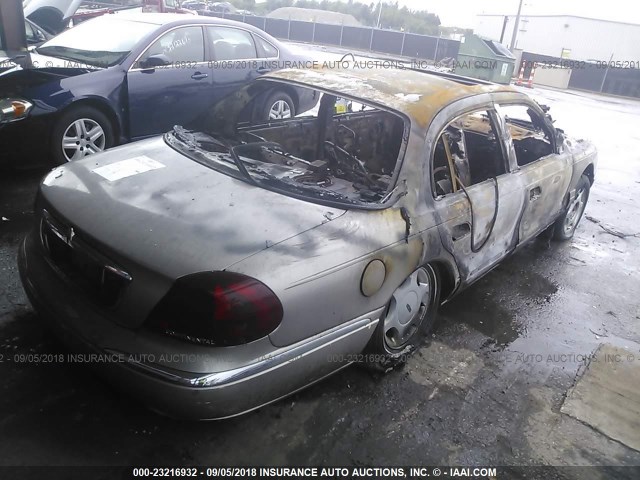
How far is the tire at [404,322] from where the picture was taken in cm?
257

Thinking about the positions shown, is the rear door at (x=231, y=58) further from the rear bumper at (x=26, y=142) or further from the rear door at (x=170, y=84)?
the rear bumper at (x=26, y=142)

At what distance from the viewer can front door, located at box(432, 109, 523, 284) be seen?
2777 mm

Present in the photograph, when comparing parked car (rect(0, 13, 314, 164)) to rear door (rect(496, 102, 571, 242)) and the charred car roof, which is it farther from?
rear door (rect(496, 102, 571, 242))

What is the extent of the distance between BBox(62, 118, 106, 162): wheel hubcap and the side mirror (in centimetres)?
78

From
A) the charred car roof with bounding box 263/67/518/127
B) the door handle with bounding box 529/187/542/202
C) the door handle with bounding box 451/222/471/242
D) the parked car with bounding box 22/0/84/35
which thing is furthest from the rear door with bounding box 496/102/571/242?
the parked car with bounding box 22/0/84/35

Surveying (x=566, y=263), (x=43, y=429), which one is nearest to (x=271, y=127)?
(x=43, y=429)

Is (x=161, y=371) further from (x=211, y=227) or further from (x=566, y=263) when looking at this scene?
(x=566, y=263)

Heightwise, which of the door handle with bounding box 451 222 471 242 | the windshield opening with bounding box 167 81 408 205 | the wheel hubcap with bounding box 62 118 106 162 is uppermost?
the windshield opening with bounding box 167 81 408 205

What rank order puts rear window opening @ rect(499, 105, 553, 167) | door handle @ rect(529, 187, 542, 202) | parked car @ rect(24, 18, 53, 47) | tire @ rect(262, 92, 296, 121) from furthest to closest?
parked car @ rect(24, 18, 53, 47) < rear window opening @ rect(499, 105, 553, 167) < door handle @ rect(529, 187, 542, 202) < tire @ rect(262, 92, 296, 121)

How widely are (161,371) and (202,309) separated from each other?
0.27m

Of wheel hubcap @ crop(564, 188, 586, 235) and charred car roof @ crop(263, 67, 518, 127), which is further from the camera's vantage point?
wheel hubcap @ crop(564, 188, 586, 235)

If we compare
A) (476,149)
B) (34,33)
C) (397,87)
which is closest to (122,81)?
(397,87)

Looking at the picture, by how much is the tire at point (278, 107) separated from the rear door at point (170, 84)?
1.34 meters

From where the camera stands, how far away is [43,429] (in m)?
2.09
